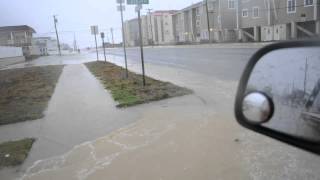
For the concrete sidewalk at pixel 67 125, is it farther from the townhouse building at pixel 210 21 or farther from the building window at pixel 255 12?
the townhouse building at pixel 210 21

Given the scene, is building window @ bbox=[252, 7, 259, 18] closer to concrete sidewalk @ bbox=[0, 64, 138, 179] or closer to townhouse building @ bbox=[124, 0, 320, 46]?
townhouse building @ bbox=[124, 0, 320, 46]

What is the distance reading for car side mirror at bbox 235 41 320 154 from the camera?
212 centimetres

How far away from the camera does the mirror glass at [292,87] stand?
2146mm

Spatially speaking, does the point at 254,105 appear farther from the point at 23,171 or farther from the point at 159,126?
the point at 159,126

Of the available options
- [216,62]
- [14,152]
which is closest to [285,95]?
[14,152]

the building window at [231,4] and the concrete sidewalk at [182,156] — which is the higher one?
the building window at [231,4]

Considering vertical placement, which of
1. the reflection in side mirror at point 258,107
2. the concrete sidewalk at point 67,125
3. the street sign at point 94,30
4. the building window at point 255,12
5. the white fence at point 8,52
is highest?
the building window at point 255,12

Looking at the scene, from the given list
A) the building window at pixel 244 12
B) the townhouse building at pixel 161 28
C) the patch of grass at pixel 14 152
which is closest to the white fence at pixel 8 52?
the building window at pixel 244 12

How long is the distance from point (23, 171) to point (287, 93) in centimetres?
448

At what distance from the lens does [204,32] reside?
238 feet

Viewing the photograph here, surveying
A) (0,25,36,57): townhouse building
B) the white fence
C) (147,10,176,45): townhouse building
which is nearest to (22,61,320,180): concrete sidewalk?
the white fence

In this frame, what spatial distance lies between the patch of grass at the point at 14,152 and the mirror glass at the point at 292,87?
184 inches

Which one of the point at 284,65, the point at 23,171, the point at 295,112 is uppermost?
the point at 284,65

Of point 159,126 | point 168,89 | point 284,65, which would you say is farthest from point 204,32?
point 284,65
